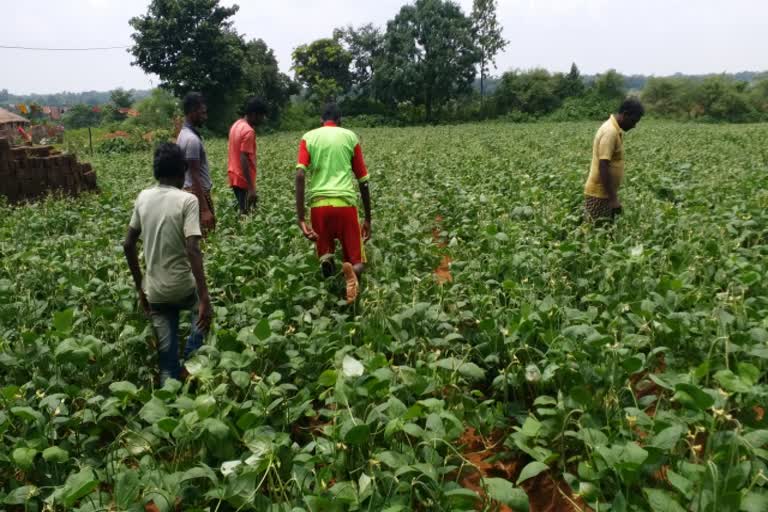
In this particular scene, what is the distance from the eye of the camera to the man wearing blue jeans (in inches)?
133

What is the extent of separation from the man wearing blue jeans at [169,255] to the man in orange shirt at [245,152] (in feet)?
8.92

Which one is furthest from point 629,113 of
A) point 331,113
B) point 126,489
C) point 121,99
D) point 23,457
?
point 121,99

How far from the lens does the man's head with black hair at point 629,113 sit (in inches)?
209

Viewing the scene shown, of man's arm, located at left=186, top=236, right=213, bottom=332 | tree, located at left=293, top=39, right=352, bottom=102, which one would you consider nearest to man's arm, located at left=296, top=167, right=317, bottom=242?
man's arm, located at left=186, top=236, right=213, bottom=332

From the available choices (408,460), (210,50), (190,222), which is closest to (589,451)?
(408,460)

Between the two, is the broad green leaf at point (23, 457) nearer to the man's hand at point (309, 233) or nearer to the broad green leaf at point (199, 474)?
the broad green leaf at point (199, 474)

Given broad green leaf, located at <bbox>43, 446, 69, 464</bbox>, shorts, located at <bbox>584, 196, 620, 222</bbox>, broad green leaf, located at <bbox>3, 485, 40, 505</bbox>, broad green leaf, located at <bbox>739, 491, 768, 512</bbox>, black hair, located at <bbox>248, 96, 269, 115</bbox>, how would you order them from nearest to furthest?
broad green leaf, located at <bbox>739, 491, 768, 512</bbox> → broad green leaf, located at <bbox>3, 485, 40, 505</bbox> → broad green leaf, located at <bbox>43, 446, 69, 464</bbox> → shorts, located at <bbox>584, 196, 620, 222</bbox> → black hair, located at <bbox>248, 96, 269, 115</bbox>

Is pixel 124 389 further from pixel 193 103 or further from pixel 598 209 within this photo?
pixel 598 209

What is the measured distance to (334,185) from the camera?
15.2 ft

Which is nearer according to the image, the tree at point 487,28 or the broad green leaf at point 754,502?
the broad green leaf at point 754,502

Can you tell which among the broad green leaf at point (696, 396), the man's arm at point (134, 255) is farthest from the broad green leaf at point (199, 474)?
the broad green leaf at point (696, 396)

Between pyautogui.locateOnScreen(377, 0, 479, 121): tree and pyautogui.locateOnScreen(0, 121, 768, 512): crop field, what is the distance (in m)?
41.1

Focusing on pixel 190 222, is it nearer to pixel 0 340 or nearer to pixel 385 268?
pixel 0 340

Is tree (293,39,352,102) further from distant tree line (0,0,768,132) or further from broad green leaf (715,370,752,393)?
broad green leaf (715,370,752,393)
